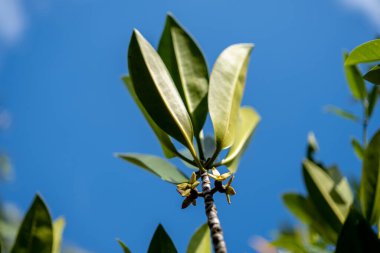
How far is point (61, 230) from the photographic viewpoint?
102 cm

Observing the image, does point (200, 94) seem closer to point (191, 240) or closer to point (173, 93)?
point (173, 93)

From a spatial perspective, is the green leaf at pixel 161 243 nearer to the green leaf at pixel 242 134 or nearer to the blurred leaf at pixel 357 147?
the green leaf at pixel 242 134

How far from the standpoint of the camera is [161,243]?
2.87 ft

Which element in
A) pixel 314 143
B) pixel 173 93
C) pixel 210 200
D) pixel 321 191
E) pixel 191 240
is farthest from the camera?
pixel 314 143

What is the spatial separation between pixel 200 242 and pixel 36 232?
1.19 feet

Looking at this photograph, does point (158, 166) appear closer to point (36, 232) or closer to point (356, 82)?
point (36, 232)

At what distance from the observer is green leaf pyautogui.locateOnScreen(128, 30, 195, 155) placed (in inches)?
32.0

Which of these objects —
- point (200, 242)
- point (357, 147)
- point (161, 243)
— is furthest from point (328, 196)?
point (161, 243)

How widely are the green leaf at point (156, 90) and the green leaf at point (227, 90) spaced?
2.5 inches

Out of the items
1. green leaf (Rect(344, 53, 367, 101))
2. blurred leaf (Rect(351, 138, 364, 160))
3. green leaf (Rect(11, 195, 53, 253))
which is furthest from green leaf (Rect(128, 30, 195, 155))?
green leaf (Rect(344, 53, 367, 101))

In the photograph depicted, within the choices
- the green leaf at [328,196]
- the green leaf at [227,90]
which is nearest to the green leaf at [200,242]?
the green leaf at [227,90]

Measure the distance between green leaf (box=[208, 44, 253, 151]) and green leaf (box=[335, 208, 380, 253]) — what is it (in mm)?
293

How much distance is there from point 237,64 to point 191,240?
1.40 ft

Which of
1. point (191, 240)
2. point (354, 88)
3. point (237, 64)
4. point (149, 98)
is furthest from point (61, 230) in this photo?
point (354, 88)
